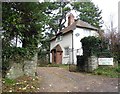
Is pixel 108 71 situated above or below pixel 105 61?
below

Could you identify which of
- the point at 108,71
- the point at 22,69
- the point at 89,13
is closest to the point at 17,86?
the point at 22,69

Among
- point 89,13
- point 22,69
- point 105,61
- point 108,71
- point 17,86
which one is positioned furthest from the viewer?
point 89,13

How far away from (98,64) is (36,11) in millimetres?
6853

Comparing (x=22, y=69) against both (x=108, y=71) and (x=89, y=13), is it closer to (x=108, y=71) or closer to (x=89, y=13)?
(x=108, y=71)

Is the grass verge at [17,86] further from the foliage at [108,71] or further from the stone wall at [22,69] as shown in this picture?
the foliage at [108,71]

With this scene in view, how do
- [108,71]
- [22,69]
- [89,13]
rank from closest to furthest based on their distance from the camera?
[22,69] → [108,71] → [89,13]

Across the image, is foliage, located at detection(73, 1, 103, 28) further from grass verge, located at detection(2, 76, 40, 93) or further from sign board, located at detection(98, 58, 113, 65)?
grass verge, located at detection(2, 76, 40, 93)

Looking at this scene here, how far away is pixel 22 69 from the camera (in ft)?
38.4

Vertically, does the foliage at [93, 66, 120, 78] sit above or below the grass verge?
above

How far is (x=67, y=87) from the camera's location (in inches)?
388

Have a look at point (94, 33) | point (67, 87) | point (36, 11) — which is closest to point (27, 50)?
point (36, 11)

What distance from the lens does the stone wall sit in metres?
10.8

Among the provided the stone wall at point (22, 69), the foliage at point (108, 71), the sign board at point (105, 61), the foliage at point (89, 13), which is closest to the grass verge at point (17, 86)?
the stone wall at point (22, 69)

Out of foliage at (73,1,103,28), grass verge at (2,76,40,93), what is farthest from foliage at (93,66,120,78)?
foliage at (73,1,103,28)
